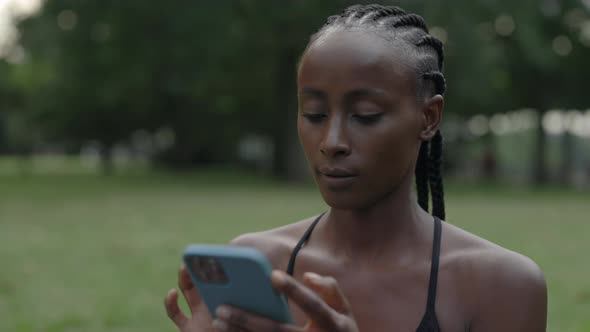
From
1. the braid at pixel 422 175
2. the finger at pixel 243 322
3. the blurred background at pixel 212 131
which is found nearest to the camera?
the finger at pixel 243 322

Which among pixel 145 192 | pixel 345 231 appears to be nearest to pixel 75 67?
pixel 145 192

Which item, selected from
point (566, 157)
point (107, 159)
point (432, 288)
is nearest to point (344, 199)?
point (432, 288)

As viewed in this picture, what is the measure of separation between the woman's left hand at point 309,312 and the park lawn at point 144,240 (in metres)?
5.70

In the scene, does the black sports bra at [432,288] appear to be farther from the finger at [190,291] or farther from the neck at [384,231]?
the finger at [190,291]

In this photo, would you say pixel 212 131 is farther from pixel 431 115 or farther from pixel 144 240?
pixel 431 115

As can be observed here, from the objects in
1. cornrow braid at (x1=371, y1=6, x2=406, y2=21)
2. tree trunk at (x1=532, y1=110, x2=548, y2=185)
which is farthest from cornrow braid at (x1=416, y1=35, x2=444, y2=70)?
tree trunk at (x1=532, y1=110, x2=548, y2=185)

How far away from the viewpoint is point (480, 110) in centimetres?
3938

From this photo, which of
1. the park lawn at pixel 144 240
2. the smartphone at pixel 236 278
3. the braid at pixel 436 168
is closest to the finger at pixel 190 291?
the smartphone at pixel 236 278

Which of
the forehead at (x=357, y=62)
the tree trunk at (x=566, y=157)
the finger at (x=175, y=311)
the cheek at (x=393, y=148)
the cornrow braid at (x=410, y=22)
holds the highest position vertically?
the cornrow braid at (x=410, y=22)

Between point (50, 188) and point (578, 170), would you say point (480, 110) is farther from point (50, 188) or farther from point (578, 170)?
point (50, 188)

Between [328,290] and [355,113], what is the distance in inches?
20.2

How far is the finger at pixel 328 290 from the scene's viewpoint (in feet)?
5.58

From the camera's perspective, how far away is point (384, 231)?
89.1 inches

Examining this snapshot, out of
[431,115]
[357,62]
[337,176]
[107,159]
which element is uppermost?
[357,62]
